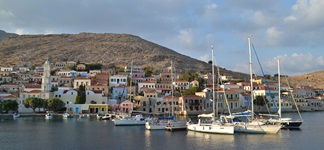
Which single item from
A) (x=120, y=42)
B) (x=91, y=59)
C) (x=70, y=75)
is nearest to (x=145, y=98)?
(x=70, y=75)

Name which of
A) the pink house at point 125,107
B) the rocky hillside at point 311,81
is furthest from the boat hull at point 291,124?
the rocky hillside at point 311,81

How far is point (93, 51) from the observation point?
16112cm

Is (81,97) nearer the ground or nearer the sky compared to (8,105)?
nearer the sky

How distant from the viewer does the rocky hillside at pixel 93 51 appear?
146 meters

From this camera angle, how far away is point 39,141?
110 feet

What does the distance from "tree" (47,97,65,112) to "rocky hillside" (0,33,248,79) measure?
63329 mm

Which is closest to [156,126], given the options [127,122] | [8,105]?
[127,122]

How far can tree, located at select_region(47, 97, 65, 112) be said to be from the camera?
6955 cm

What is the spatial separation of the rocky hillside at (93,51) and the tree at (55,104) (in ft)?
208

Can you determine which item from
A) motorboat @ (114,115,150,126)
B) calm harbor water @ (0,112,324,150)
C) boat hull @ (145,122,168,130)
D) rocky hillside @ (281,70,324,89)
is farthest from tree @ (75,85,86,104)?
rocky hillside @ (281,70,324,89)

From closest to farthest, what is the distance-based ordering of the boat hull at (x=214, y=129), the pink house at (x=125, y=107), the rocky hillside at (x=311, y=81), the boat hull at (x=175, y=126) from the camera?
1. the boat hull at (x=214, y=129)
2. the boat hull at (x=175, y=126)
3. the pink house at (x=125, y=107)
4. the rocky hillside at (x=311, y=81)

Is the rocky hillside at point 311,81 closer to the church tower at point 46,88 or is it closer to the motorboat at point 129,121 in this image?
the church tower at point 46,88

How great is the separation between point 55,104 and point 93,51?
93.2 metres

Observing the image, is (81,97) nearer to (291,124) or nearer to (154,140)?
(154,140)
